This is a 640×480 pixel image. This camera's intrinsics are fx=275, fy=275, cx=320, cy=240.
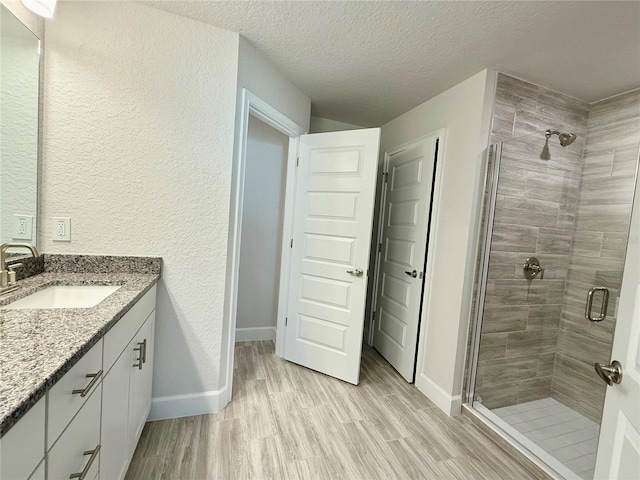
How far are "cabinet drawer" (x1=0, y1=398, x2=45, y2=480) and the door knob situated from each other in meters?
1.41

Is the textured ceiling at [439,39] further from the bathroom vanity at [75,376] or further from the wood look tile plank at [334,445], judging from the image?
the wood look tile plank at [334,445]

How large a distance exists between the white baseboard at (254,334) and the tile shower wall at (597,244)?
2552mm

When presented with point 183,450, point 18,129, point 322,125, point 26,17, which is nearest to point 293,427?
point 183,450

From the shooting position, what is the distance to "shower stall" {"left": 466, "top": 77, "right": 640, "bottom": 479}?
1.92 meters

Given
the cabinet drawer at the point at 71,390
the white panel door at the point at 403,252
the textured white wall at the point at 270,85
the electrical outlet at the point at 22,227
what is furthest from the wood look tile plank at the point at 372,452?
the textured white wall at the point at 270,85

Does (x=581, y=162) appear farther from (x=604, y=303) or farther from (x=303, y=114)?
(x=303, y=114)

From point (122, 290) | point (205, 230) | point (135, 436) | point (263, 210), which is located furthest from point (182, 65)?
point (135, 436)

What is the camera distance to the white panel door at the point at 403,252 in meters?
2.28

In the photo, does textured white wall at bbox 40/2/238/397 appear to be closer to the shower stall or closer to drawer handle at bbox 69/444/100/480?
drawer handle at bbox 69/444/100/480

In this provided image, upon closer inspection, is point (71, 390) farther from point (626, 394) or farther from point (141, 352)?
point (626, 394)

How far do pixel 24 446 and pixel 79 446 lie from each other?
0.33 m

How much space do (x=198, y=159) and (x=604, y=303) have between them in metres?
2.90

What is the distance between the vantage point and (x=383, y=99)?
2400 millimetres

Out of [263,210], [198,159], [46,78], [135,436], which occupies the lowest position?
[135,436]
